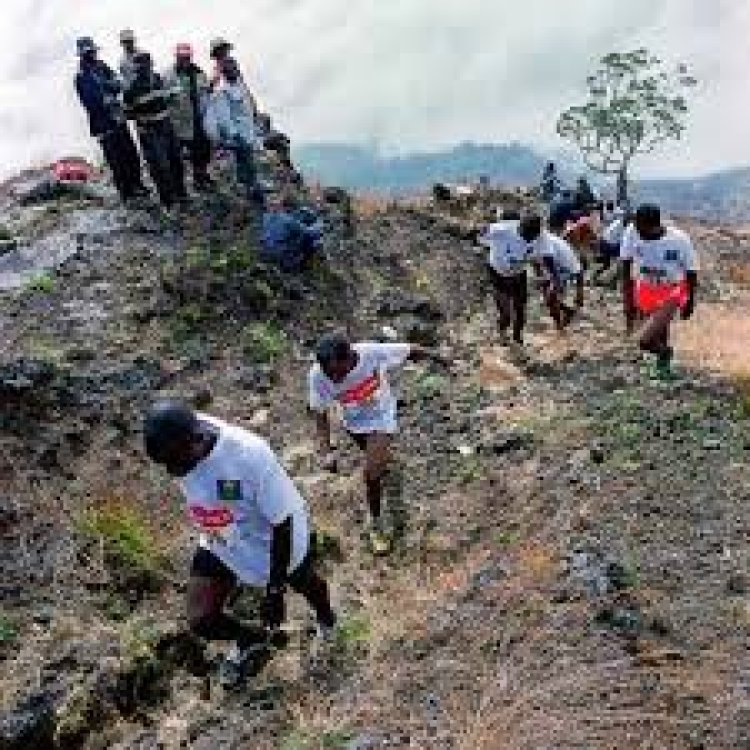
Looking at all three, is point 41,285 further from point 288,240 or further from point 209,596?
point 209,596

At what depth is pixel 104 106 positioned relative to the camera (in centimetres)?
1988

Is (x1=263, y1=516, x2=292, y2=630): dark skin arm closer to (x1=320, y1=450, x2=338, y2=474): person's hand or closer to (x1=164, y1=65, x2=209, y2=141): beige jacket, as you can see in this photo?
(x1=320, y1=450, x2=338, y2=474): person's hand

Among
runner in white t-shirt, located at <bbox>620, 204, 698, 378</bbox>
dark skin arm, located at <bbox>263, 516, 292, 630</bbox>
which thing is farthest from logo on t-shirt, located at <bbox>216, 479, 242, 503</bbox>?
runner in white t-shirt, located at <bbox>620, 204, 698, 378</bbox>

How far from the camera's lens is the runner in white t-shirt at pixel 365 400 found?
451 inches

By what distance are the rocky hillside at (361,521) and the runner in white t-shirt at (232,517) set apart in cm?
49

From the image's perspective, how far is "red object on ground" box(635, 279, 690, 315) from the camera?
1552cm

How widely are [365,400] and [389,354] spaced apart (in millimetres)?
397

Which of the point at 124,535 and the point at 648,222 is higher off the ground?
the point at 648,222

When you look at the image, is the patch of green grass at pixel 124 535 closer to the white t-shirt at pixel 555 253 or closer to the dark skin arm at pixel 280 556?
the dark skin arm at pixel 280 556

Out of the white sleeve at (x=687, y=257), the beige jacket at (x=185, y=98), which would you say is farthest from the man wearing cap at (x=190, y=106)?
the white sleeve at (x=687, y=257)

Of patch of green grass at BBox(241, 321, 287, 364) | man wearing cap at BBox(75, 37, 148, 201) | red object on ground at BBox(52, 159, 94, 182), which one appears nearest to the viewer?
patch of green grass at BBox(241, 321, 287, 364)

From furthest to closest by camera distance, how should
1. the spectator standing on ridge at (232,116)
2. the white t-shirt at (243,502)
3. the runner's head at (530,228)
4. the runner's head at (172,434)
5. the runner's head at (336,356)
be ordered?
1. the spectator standing on ridge at (232,116)
2. the runner's head at (530,228)
3. the runner's head at (336,356)
4. the white t-shirt at (243,502)
5. the runner's head at (172,434)

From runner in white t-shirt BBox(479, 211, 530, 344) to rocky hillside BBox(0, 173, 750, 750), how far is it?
66cm

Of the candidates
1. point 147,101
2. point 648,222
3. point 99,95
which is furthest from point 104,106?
point 648,222
